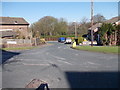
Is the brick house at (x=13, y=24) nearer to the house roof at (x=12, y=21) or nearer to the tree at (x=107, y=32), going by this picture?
the house roof at (x=12, y=21)

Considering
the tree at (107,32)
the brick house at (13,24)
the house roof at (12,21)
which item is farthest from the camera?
the house roof at (12,21)

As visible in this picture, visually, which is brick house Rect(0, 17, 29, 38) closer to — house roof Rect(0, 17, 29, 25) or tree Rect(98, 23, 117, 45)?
house roof Rect(0, 17, 29, 25)

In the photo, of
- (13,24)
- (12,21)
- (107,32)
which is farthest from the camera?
(12,21)

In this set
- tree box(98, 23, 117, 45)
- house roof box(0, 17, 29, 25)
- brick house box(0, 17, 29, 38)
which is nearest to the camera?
tree box(98, 23, 117, 45)

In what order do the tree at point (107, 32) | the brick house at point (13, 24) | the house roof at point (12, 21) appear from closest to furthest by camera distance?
1. the tree at point (107, 32)
2. the brick house at point (13, 24)
3. the house roof at point (12, 21)

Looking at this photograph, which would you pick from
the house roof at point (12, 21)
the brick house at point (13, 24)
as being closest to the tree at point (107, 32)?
the brick house at point (13, 24)

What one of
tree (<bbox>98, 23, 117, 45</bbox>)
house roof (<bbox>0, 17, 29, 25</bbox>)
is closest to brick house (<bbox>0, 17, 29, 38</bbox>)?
house roof (<bbox>0, 17, 29, 25</bbox>)

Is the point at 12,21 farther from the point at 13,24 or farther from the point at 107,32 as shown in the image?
the point at 107,32

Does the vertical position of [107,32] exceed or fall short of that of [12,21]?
it falls short

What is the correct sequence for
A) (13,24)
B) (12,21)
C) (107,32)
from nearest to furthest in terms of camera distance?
(107,32) → (13,24) → (12,21)

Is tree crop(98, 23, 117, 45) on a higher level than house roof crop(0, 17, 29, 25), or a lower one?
lower

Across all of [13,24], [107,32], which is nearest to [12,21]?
[13,24]

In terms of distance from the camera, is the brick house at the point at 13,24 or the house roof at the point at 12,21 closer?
the brick house at the point at 13,24

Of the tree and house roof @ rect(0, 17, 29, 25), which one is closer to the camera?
the tree
